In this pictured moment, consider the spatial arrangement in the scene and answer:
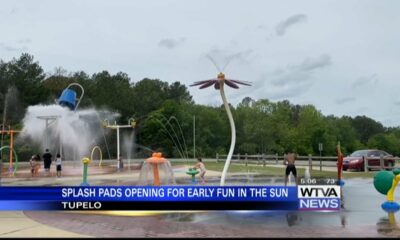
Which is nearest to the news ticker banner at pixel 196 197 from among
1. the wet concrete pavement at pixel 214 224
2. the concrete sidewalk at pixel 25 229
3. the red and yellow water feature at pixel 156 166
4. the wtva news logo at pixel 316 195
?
the wtva news logo at pixel 316 195

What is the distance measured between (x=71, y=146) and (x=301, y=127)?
4849 cm

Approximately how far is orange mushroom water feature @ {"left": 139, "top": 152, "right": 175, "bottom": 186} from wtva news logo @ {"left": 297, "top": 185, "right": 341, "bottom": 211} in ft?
21.5

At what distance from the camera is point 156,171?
15.6 m

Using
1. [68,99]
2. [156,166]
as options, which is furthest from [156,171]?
[68,99]

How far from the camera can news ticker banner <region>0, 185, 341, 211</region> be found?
31.9 ft

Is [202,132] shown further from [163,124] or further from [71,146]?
[71,146]

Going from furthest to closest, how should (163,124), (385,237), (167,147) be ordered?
1. (163,124)
2. (167,147)
3. (385,237)

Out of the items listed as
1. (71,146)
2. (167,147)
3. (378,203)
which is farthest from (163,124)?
(378,203)

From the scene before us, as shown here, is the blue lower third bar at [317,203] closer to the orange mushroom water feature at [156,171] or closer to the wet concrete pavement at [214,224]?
the wet concrete pavement at [214,224]

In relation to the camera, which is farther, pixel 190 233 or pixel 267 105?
pixel 267 105

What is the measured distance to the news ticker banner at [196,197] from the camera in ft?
31.9

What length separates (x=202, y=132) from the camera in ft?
261

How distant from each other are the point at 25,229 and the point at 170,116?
2818 inches

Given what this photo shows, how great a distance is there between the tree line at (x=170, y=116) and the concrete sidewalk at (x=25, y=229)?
59113 millimetres
